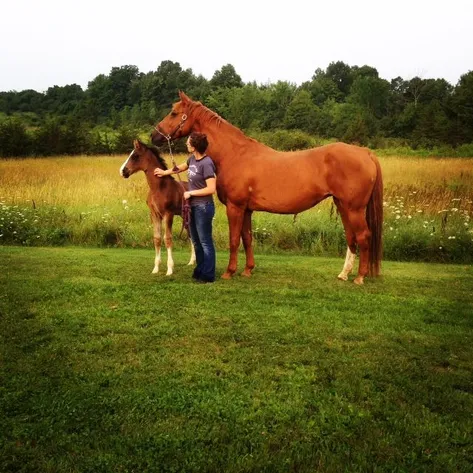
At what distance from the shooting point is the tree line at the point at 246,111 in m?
27.5

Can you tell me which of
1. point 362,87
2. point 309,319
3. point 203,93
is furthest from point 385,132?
point 309,319

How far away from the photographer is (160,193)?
7344 mm

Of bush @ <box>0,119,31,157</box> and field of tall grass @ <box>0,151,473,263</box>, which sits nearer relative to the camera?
field of tall grass @ <box>0,151,473,263</box>

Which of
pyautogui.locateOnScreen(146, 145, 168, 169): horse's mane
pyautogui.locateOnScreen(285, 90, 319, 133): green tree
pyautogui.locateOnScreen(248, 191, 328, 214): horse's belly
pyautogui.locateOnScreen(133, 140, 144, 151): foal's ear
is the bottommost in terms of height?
pyautogui.locateOnScreen(248, 191, 328, 214): horse's belly

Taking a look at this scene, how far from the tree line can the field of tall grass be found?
1141cm

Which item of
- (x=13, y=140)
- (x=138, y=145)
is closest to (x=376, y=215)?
(x=138, y=145)

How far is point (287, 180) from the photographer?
6875 millimetres

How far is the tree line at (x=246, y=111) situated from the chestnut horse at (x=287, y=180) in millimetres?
21079

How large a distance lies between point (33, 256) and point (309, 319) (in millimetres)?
5680

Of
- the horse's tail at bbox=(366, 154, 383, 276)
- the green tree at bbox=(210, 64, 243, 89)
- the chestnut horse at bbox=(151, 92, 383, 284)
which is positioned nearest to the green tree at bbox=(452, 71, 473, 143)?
the green tree at bbox=(210, 64, 243, 89)

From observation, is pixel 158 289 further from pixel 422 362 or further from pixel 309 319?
pixel 422 362

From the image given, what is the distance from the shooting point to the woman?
21.8ft

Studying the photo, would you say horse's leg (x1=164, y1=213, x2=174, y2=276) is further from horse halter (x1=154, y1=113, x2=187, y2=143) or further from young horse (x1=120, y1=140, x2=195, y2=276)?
horse halter (x1=154, y1=113, x2=187, y2=143)

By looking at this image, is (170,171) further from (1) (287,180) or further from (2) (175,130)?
(1) (287,180)
